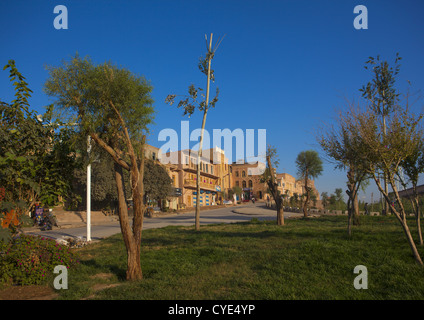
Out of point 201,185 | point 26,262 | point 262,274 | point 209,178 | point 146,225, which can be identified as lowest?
point 146,225

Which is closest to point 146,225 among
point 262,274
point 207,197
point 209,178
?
point 262,274

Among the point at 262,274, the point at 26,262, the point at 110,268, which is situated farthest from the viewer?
the point at 110,268

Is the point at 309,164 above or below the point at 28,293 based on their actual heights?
above

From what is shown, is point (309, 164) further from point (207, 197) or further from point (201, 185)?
point (207, 197)

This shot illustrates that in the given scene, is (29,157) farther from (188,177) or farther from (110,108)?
(188,177)

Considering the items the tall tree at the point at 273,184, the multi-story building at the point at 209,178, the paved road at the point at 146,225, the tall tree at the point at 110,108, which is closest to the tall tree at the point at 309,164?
the multi-story building at the point at 209,178

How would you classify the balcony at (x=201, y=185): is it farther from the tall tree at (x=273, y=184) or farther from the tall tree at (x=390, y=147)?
the tall tree at (x=390, y=147)

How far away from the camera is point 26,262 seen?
24.2 ft

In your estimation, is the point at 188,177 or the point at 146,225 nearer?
the point at 146,225

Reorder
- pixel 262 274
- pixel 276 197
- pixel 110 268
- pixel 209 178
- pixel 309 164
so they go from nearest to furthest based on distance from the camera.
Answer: pixel 262 274 → pixel 110 268 → pixel 276 197 → pixel 309 164 → pixel 209 178

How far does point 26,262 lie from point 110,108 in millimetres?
4185

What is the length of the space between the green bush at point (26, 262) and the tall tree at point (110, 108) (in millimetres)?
2101

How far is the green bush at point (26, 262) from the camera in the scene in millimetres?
7236
